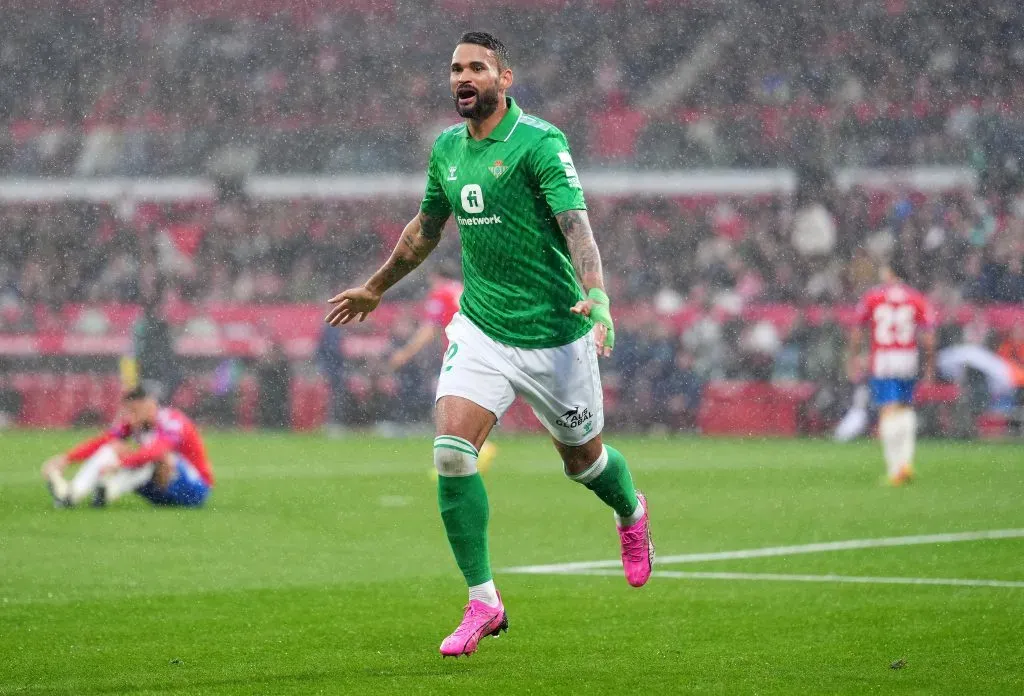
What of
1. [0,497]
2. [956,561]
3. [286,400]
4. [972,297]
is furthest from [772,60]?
[956,561]

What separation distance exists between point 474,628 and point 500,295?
1.32 metres

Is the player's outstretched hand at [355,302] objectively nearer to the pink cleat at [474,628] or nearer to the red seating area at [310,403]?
the pink cleat at [474,628]

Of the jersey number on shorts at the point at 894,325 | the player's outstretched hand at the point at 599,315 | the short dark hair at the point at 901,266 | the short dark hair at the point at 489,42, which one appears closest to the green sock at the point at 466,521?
the player's outstretched hand at the point at 599,315

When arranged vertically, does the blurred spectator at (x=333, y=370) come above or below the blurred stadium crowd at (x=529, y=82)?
below

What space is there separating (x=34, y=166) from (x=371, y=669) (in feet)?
90.2

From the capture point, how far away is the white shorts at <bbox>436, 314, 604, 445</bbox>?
661cm

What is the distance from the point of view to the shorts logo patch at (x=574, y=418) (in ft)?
22.3

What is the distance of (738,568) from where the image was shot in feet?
30.8

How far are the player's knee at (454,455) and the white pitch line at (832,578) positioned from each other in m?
2.83

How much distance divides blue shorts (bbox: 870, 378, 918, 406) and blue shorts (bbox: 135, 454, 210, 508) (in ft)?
22.3

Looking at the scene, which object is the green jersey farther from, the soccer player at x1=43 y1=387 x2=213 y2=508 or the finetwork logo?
the soccer player at x1=43 y1=387 x2=213 y2=508

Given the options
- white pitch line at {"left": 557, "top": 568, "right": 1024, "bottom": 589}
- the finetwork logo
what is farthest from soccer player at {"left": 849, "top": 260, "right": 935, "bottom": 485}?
the finetwork logo

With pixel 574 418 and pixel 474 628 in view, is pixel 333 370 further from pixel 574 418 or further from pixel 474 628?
pixel 474 628

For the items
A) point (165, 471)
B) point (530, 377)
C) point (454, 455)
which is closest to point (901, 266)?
point (165, 471)
